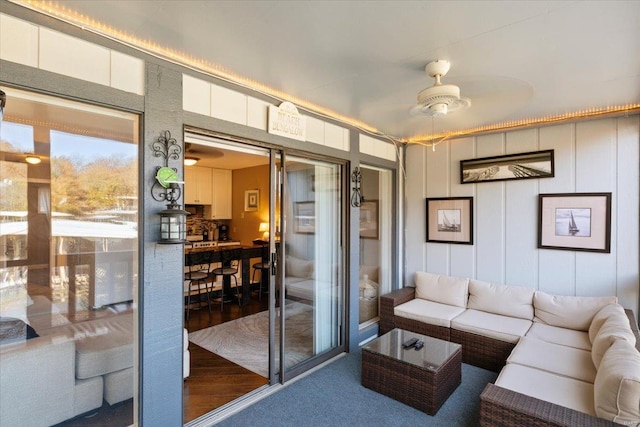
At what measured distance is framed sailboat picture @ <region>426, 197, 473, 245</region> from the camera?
13.4 ft

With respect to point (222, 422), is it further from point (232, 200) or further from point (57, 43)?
point (232, 200)

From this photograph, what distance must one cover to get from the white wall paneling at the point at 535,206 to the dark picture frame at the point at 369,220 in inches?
23.8

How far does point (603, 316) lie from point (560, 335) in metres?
0.39

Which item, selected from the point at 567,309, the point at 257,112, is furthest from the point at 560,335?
the point at 257,112

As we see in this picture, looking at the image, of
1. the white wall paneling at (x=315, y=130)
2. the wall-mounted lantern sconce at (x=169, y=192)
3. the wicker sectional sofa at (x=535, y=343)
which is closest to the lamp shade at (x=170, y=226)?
the wall-mounted lantern sconce at (x=169, y=192)

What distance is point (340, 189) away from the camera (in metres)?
3.66

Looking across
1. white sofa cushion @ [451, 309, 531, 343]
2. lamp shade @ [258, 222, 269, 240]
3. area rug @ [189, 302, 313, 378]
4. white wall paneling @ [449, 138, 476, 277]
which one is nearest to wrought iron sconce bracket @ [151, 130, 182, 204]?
area rug @ [189, 302, 313, 378]

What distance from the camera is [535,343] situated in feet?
9.38

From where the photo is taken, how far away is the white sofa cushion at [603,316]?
2.71m

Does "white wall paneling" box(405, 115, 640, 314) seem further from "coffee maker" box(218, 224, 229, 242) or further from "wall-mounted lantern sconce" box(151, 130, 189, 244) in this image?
"coffee maker" box(218, 224, 229, 242)

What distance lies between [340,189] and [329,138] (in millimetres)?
588

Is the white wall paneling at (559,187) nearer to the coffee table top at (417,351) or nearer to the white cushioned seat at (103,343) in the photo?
the coffee table top at (417,351)

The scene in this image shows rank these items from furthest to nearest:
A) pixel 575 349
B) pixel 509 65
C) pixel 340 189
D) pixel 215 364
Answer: pixel 340 189, pixel 215 364, pixel 575 349, pixel 509 65

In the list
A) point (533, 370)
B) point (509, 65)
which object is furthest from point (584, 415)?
point (509, 65)
